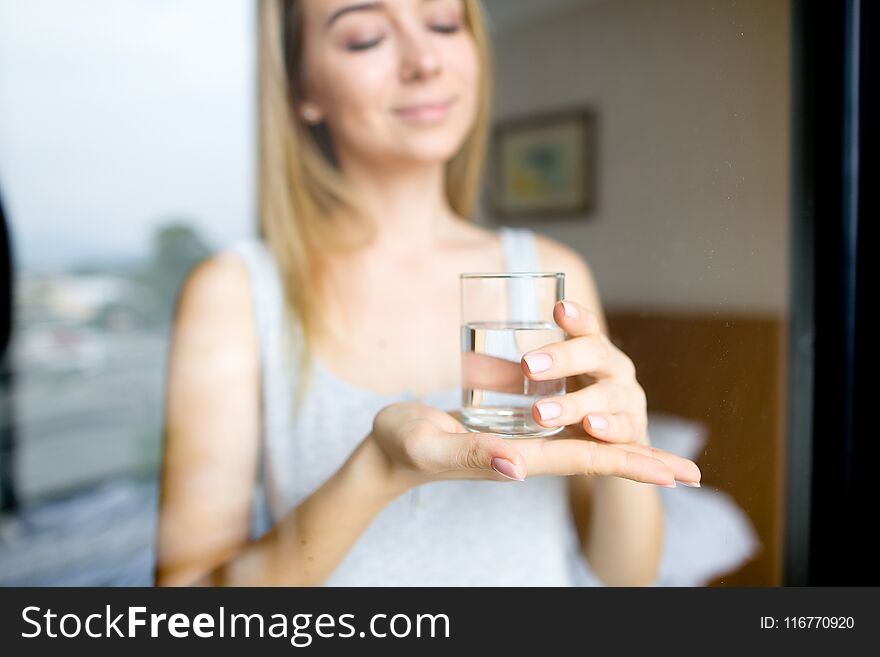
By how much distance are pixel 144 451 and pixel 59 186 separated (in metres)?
0.41

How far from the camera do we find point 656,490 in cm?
50

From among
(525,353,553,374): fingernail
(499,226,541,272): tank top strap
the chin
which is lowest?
(525,353,553,374): fingernail

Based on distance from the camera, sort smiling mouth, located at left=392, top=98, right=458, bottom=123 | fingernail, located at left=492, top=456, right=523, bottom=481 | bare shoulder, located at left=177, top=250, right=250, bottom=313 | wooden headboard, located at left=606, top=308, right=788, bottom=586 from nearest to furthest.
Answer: fingernail, located at left=492, top=456, right=523, bottom=481 < wooden headboard, located at left=606, top=308, right=788, bottom=586 < smiling mouth, located at left=392, top=98, right=458, bottom=123 < bare shoulder, located at left=177, top=250, right=250, bottom=313

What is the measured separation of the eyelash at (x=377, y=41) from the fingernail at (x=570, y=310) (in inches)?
10.9

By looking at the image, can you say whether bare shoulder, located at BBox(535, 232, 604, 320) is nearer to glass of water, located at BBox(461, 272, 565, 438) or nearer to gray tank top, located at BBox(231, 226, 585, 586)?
gray tank top, located at BBox(231, 226, 585, 586)

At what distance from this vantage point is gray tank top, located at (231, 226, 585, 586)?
450 millimetres

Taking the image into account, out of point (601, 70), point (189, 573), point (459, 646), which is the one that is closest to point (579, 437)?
point (459, 646)

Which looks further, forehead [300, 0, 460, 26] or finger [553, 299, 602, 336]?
forehead [300, 0, 460, 26]

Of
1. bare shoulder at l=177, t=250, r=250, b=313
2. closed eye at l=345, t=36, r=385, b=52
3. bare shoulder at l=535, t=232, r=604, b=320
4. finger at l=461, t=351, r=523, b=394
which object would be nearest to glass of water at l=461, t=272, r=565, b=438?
finger at l=461, t=351, r=523, b=394

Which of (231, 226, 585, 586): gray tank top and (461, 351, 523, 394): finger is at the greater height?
(461, 351, 523, 394): finger

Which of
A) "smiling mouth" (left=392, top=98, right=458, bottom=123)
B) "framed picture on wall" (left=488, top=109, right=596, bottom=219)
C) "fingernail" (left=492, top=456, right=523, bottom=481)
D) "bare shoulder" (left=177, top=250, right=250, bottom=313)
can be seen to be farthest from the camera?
"framed picture on wall" (left=488, top=109, right=596, bottom=219)

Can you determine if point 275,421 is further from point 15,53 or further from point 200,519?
point 15,53

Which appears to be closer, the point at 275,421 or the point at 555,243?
the point at 275,421

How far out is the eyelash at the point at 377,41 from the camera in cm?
48
